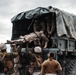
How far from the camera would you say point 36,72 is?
10.7 meters

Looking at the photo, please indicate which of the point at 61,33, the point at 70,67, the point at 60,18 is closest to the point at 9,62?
the point at 61,33

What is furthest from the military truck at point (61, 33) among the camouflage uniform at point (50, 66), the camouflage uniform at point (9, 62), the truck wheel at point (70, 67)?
the camouflage uniform at point (50, 66)

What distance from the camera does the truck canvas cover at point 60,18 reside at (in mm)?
11336

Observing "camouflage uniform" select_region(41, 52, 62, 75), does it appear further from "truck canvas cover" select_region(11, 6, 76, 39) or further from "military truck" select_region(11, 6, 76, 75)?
"truck canvas cover" select_region(11, 6, 76, 39)

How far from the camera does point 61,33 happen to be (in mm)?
11219

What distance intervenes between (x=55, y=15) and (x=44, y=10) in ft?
1.77

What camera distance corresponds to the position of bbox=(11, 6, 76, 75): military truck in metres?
11.2

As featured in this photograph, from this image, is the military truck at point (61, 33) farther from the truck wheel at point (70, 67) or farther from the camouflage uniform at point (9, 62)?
the camouflage uniform at point (9, 62)

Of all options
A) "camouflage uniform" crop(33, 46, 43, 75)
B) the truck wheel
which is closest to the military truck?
the truck wheel

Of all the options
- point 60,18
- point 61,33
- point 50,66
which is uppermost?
point 60,18

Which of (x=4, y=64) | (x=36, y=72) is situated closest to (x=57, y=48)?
(x=36, y=72)

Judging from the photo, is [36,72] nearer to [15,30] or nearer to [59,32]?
[59,32]

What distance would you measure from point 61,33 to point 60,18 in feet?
1.90

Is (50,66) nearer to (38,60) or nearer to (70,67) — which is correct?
(38,60)
